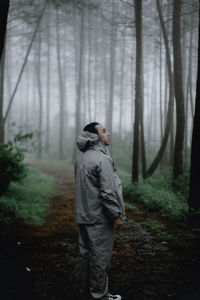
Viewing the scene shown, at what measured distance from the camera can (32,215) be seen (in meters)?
6.54

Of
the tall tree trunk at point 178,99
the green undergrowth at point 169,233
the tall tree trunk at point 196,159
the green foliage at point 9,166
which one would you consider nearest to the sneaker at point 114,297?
the green undergrowth at point 169,233

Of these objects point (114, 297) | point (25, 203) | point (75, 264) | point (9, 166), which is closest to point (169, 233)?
point (75, 264)

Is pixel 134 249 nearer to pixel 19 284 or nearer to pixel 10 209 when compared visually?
pixel 19 284

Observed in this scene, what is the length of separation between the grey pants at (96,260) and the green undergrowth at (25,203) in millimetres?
3476

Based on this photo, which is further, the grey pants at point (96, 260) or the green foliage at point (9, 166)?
the green foliage at point (9, 166)

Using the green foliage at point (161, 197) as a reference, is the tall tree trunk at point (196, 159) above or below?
above

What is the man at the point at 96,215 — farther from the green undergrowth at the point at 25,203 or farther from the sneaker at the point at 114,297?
the green undergrowth at the point at 25,203

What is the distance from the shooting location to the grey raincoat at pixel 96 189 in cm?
283

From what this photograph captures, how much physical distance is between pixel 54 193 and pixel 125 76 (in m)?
23.0

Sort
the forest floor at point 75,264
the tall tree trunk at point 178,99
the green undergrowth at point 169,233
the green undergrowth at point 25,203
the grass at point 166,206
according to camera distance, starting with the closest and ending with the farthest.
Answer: the forest floor at point 75,264 < the green undergrowth at point 169,233 < the grass at point 166,206 < the green undergrowth at point 25,203 < the tall tree trunk at point 178,99

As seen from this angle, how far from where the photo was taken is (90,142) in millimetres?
3074

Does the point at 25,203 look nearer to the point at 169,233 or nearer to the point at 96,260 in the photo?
the point at 169,233

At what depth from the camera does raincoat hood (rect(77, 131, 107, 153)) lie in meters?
3.07

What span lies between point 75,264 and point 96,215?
5.21 feet
